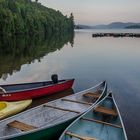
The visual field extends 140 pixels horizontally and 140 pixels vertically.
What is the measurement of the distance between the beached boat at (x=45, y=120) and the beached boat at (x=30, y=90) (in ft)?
10.3

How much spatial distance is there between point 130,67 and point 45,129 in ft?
A: 83.9

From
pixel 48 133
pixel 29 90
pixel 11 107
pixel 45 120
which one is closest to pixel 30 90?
pixel 29 90

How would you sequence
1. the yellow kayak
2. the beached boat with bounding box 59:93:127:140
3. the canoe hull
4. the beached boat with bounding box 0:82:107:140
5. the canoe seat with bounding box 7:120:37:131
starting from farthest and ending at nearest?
the yellow kayak < the canoe seat with bounding box 7:120:37:131 < the beached boat with bounding box 59:93:127:140 < the beached boat with bounding box 0:82:107:140 < the canoe hull

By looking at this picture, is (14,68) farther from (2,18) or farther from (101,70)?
(2,18)

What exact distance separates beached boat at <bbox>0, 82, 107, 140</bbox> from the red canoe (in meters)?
3.13

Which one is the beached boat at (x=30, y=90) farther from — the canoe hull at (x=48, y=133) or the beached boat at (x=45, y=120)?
the canoe hull at (x=48, y=133)

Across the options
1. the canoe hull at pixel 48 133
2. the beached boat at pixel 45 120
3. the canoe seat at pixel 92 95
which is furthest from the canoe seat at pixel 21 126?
the canoe seat at pixel 92 95

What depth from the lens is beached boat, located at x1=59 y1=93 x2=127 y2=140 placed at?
412 inches

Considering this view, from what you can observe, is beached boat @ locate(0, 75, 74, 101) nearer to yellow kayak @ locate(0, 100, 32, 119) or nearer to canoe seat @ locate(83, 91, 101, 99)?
yellow kayak @ locate(0, 100, 32, 119)

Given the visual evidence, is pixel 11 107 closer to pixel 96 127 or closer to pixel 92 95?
pixel 92 95

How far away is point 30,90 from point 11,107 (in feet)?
8.99

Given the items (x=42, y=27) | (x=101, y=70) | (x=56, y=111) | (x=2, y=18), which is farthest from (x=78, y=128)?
(x=42, y=27)

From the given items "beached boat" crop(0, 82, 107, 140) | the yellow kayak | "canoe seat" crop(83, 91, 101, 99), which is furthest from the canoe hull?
"canoe seat" crop(83, 91, 101, 99)

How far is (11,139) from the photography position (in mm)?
9305
